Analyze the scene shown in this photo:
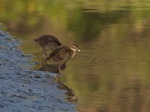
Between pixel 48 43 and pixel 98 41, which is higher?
pixel 48 43

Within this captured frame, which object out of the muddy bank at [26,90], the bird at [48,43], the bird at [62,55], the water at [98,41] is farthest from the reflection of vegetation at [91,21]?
the muddy bank at [26,90]

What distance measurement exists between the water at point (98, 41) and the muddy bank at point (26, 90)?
34cm

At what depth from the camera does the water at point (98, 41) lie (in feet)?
32.3

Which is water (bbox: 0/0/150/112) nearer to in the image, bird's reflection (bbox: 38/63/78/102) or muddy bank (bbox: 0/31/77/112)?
bird's reflection (bbox: 38/63/78/102)

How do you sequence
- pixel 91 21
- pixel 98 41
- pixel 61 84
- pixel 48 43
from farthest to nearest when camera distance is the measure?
1. pixel 91 21
2. pixel 98 41
3. pixel 48 43
4. pixel 61 84

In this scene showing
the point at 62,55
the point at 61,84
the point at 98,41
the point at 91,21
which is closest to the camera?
the point at 61,84

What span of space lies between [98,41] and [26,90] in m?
6.37

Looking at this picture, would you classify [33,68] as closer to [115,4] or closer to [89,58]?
[89,58]

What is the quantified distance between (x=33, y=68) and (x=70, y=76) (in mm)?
820

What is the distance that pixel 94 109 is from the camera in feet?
29.0

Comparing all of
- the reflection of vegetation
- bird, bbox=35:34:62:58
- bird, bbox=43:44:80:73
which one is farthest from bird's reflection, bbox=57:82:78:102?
the reflection of vegetation

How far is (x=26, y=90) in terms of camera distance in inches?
375

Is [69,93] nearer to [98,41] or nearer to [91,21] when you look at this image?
[98,41]

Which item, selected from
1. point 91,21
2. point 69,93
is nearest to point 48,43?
point 69,93
